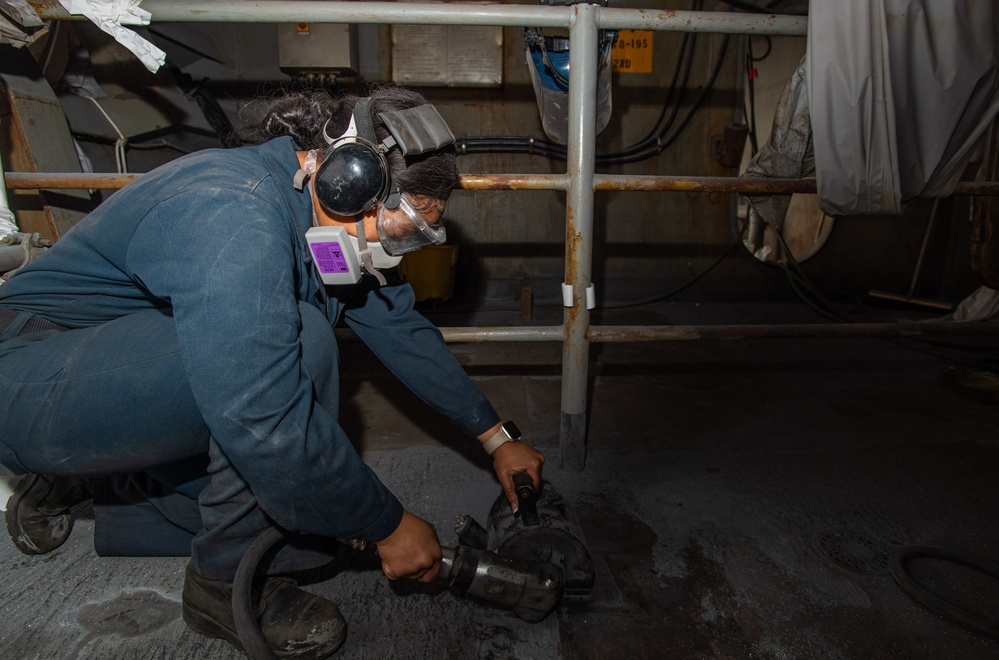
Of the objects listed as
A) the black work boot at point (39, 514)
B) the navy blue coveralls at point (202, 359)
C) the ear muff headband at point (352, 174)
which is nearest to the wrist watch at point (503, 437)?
the navy blue coveralls at point (202, 359)

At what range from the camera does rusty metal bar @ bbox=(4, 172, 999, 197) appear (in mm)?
1290

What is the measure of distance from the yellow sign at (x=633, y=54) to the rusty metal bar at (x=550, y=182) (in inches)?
113

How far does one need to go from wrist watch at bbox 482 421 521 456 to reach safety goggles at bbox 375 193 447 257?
504mm

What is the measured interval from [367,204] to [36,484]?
1062 millimetres

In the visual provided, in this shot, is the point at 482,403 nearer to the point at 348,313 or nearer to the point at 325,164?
the point at 348,313

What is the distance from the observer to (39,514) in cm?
121

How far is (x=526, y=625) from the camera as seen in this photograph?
3.33 feet

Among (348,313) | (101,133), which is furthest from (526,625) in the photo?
(101,133)

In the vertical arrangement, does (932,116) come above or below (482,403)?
above

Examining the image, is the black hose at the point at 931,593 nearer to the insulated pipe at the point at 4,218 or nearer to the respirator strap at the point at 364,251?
the respirator strap at the point at 364,251

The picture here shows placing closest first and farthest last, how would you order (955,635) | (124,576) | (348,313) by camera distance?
(955,635) < (124,576) < (348,313)

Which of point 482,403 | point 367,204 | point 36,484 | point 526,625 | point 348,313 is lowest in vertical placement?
point 526,625

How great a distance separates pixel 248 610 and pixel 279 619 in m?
0.19

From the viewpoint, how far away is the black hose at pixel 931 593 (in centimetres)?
98
